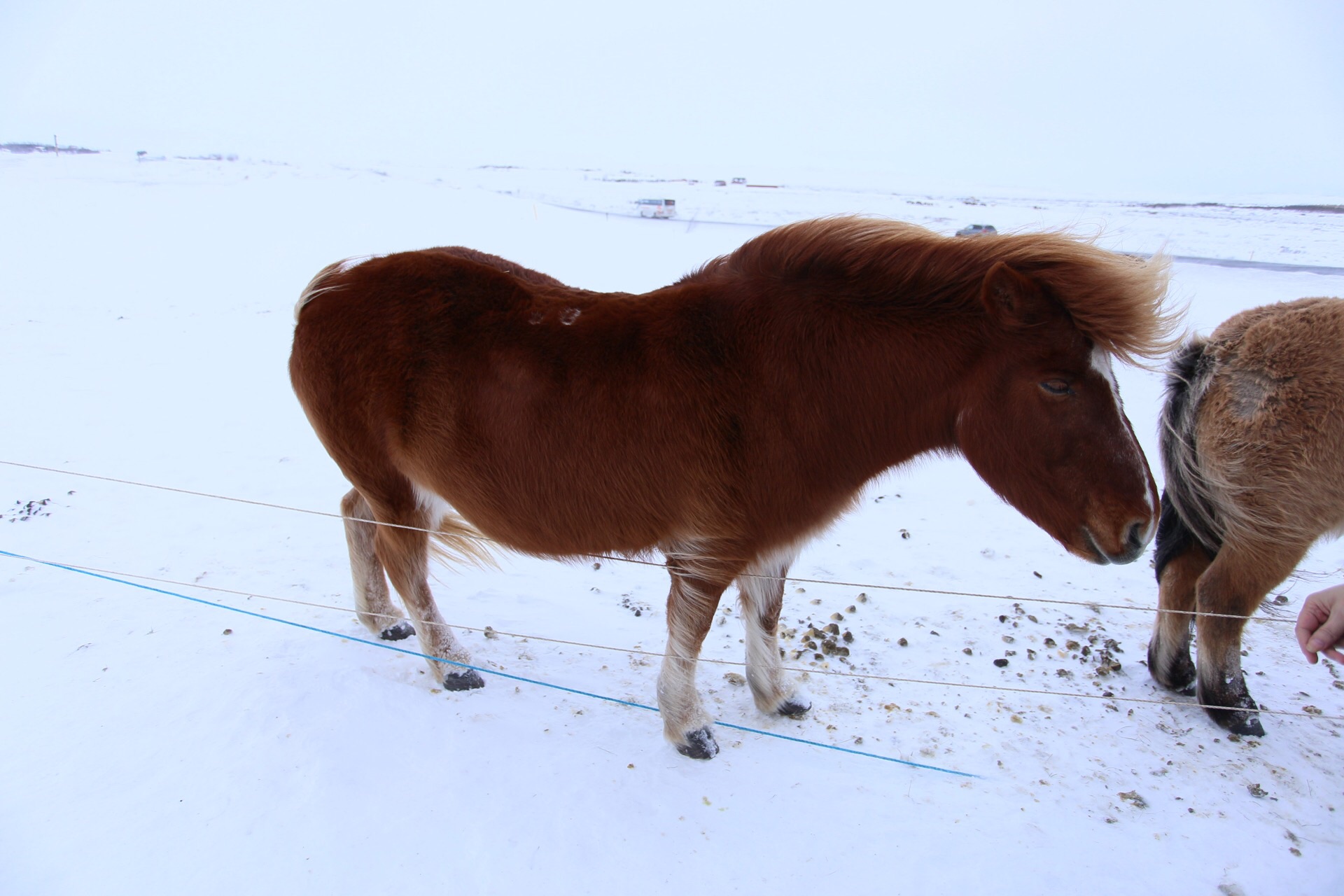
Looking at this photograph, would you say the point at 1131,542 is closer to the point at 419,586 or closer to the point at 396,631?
the point at 419,586

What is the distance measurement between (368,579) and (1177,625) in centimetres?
416

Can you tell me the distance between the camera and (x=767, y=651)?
3.04m

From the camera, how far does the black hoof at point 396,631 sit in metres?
3.65

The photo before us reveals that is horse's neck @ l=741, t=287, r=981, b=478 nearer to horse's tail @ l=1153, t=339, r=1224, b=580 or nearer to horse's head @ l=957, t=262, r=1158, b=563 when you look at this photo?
horse's head @ l=957, t=262, r=1158, b=563

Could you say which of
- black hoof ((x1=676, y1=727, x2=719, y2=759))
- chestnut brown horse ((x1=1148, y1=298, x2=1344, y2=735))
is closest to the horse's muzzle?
chestnut brown horse ((x1=1148, y1=298, x2=1344, y2=735))

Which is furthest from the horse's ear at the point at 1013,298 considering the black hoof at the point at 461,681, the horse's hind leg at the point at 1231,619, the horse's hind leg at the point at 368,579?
the horse's hind leg at the point at 368,579

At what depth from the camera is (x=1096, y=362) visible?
2170 millimetres

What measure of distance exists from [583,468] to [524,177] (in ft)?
167

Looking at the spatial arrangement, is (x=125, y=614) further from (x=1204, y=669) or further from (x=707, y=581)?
(x=1204, y=669)

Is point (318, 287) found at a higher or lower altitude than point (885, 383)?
higher

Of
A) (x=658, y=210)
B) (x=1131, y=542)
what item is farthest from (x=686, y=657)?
(x=658, y=210)

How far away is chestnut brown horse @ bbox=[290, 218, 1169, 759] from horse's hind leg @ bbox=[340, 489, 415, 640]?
0.58m

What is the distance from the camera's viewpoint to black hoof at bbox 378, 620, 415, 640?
365 cm

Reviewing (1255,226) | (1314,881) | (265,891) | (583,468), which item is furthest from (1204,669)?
(1255,226)
